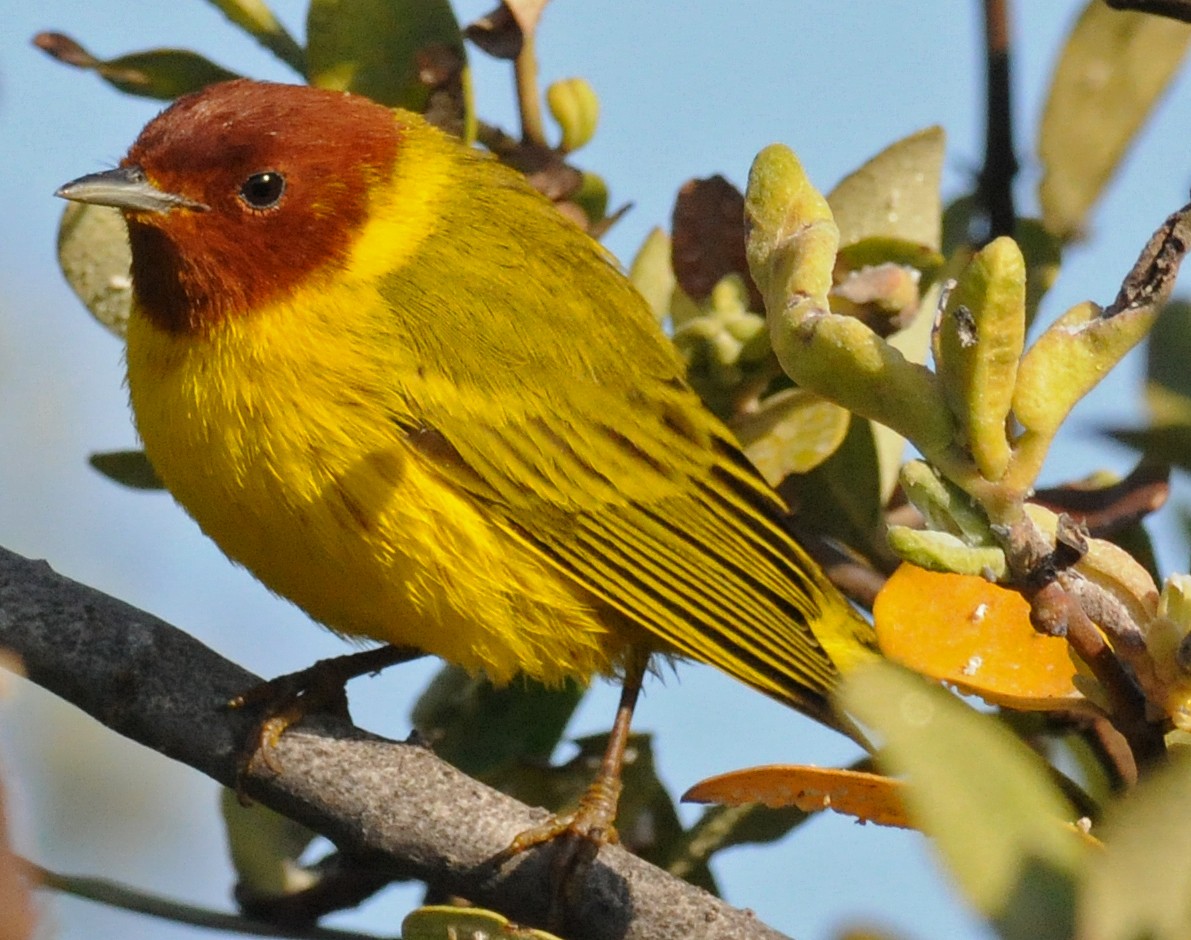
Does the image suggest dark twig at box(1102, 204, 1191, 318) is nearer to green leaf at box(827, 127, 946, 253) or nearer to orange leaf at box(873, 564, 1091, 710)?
orange leaf at box(873, 564, 1091, 710)

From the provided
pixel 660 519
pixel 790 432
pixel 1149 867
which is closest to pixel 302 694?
pixel 660 519

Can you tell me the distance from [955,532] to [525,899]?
128 cm

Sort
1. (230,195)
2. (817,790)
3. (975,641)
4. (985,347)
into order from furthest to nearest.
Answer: (230,195), (975,641), (817,790), (985,347)

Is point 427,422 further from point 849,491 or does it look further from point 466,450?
point 849,491

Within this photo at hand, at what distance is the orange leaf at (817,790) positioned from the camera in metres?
1.71

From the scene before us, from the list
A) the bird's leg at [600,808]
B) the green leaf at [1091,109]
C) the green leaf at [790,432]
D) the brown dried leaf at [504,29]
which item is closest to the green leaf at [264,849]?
the bird's leg at [600,808]

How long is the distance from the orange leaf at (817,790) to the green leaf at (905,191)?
1.45m

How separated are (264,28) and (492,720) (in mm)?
1378

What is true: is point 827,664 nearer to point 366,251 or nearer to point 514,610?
point 514,610

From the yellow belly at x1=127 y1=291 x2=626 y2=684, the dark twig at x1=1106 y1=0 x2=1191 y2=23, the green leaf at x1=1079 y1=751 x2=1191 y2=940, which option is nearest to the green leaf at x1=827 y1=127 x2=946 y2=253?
the yellow belly at x1=127 y1=291 x2=626 y2=684

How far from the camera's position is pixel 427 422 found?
3.17 meters

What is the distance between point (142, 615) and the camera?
2.66 meters

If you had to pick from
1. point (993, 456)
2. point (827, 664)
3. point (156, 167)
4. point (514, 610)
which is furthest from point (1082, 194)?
point (993, 456)

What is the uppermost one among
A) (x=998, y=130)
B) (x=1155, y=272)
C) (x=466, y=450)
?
(x=998, y=130)
